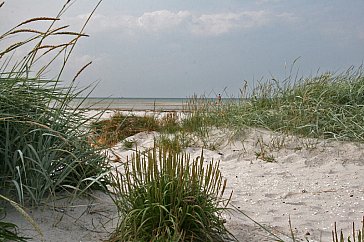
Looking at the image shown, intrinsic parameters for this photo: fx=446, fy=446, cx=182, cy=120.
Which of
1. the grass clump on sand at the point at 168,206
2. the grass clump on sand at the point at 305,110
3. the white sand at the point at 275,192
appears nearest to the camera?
the grass clump on sand at the point at 168,206

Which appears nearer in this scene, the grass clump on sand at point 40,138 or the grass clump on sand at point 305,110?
the grass clump on sand at point 40,138

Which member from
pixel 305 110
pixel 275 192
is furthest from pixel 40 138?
pixel 305 110

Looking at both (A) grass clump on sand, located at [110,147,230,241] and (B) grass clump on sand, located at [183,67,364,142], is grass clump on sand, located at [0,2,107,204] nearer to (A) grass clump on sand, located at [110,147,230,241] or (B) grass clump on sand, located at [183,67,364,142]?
(A) grass clump on sand, located at [110,147,230,241]

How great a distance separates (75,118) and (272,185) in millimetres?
2304

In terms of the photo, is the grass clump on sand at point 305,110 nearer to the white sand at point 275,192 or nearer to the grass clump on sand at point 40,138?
the white sand at point 275,192

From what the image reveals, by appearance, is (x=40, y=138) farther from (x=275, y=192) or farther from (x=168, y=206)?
(x=275, y=192)

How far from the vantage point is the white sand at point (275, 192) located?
9.84 ft

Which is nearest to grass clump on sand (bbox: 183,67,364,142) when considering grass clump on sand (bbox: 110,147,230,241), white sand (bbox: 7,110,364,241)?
white sand (bbox: 7,110,364,241)

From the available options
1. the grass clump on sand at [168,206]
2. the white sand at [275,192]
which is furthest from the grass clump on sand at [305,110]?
the grass clump on sand at [168,206]

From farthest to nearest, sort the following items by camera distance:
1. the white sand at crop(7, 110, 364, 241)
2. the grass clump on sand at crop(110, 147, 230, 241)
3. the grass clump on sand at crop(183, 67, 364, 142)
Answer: the grass clump on sand at crop(183, 67, 364, 142) < the white sand at crop(7, 110, 364, 241) < the grass clump on sand at crop(110, 147, 230, 241)

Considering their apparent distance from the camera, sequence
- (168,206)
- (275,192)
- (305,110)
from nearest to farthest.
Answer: (168,206)
(275,192)
(305,110)

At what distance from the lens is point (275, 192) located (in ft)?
14.5

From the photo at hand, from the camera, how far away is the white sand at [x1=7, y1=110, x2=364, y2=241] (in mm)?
3000

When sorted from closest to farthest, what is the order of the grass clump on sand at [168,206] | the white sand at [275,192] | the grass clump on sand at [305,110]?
the grass clump on sand at [168,206], the white sand at [275,192], the grass clump on sand at [305,110]
